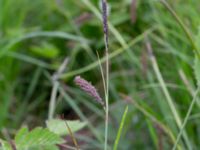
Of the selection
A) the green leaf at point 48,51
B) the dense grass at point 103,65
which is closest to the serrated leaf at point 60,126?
the dense grass at point 103,65

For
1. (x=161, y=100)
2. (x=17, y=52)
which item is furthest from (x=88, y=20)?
(x=161, y=100)

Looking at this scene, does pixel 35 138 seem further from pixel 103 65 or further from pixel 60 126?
pixel 103 65

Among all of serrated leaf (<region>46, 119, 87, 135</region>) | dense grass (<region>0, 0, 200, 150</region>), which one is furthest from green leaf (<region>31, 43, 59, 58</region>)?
serrated leaf (<region>46, 119, 87, 135</region>)

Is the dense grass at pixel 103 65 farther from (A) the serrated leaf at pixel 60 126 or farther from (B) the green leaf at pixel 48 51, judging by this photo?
(A) the serrated leaf at pixel 60 126

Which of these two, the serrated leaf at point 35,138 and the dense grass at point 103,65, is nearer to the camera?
the serrated leaf at point 35,138

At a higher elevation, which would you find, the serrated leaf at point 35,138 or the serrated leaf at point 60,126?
the serrated leaf at point 35,138

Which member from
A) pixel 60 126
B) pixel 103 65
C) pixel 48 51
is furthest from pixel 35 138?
pixel 48 51
